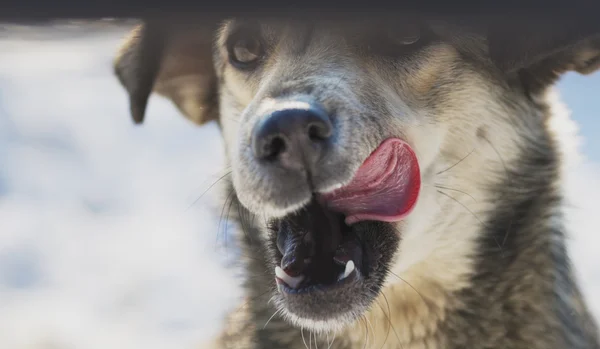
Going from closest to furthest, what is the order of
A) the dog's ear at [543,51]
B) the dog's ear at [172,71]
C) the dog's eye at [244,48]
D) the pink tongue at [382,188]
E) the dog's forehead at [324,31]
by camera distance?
the dog's ear at [543,51] < the pink tongue at [382,188] < the dog's forehead at [324,31] < the dog's eye at [244,48] < the dog's ear at [172,71]

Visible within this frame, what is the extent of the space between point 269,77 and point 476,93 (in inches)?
29.8

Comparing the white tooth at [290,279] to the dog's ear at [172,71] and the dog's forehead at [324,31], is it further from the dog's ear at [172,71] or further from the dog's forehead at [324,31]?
the dog's ear at [172,71]

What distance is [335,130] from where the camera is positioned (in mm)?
2000

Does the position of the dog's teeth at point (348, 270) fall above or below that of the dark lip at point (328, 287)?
above

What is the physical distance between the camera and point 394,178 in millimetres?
2172

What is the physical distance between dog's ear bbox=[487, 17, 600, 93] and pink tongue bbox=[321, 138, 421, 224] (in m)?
0.46

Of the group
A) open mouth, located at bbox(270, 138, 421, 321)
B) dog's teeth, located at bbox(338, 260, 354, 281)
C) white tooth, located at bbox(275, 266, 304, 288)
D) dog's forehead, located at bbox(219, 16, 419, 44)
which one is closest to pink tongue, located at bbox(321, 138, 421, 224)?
open mouth, located at bbox(270, 138, 421, 321)

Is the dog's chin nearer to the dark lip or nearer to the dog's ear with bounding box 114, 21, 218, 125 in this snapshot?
the dark lip

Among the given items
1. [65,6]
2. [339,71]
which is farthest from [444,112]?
[65,6]

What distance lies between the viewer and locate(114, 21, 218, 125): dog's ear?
115 inches

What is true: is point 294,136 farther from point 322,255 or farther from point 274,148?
point 322,255

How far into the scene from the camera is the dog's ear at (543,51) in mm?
2006

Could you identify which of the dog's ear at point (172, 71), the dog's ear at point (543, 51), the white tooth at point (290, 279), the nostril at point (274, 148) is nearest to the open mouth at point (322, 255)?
the white tooth at point (290, 279)

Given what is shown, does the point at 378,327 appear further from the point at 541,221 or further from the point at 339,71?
the point at 339,71
